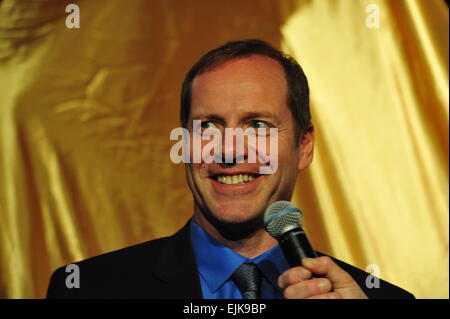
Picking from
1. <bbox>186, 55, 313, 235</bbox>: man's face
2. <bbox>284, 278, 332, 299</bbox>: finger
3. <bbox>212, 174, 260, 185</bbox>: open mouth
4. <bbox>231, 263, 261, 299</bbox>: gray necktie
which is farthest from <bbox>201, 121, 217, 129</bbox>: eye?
<bbox>284, 278, 332, 299</bbox>: finger

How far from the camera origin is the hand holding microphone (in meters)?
1.03

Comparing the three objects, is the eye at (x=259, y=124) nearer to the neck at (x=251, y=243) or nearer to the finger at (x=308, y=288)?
the neck at (x=251, y=243)

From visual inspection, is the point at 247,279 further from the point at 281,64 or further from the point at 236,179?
the point at 281,64

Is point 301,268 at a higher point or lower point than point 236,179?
lower

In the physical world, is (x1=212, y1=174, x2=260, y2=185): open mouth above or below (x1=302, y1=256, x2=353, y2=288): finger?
above

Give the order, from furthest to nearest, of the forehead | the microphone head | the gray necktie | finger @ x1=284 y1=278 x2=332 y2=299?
the forehead, the gray necktie, the microphone head, finger @ x1=284 y1=278 x2=332 y2=299

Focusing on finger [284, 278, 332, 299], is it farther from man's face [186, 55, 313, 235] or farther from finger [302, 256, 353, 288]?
man's face [186, 55, 313, 235]

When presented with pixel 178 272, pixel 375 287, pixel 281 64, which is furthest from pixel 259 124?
pixel 375 287

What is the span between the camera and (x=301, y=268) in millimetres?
1036

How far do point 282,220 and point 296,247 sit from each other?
7 centimetres

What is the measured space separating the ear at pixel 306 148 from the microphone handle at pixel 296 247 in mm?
582

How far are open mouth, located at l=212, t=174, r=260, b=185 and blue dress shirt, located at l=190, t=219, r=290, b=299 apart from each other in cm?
14

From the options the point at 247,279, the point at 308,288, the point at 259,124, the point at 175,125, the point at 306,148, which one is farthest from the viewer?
the point at 175,125
